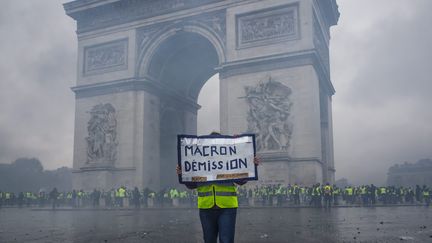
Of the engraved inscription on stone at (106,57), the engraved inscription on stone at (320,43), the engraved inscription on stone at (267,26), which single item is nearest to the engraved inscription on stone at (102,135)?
the engraved inscription on stone at (106,57)

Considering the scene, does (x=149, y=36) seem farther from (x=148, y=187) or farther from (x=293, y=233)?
(x=293, y=233)

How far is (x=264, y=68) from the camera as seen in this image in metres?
27.6

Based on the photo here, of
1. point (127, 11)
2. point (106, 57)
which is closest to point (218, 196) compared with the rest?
point (127, 11)

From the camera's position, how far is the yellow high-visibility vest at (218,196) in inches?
225

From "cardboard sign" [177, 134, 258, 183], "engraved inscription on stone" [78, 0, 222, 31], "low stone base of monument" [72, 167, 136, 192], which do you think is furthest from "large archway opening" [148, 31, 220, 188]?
"cardboard sign" [177, 134, 258, 183]

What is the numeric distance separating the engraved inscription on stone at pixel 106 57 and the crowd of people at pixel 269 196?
28.8 feet

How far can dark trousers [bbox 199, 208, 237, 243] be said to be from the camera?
5.61m

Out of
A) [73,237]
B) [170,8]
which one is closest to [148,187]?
[170,8]

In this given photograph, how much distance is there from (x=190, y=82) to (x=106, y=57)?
7.39 meters

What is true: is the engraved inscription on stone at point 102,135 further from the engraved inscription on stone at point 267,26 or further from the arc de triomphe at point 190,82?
the engraved inscription on stone at point 267,26

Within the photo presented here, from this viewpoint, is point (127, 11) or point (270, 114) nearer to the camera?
point (270, 114)

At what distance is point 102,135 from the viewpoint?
31.9 metres

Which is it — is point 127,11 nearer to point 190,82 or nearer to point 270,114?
point 190,82

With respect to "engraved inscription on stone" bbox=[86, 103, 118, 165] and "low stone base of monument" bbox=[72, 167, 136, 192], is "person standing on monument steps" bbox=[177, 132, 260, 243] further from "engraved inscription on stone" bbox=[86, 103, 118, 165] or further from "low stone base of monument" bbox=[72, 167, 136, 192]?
"engraved inscription on stone" bbox=[86, 103, 118, 165]
